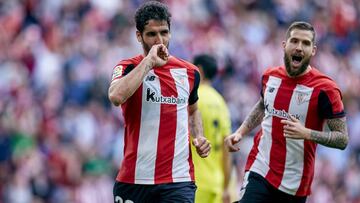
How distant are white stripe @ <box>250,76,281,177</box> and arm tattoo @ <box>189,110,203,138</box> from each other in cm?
76

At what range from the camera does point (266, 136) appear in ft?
37.1

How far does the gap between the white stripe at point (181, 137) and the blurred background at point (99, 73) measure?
8408 millimetres

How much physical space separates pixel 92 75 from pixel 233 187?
25.5ft

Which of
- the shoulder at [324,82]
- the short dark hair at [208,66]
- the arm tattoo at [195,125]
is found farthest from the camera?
the short dark hair at [208,66]

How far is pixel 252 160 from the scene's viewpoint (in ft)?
37.6

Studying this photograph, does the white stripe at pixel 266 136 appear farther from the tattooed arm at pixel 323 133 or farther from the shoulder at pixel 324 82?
the tattooed arm at pixel 323 133

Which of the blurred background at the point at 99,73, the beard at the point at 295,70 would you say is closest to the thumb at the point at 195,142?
the beard at the point at 295,70

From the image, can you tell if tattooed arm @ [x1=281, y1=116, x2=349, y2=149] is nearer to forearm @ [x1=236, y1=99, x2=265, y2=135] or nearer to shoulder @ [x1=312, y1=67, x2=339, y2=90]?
shoulder @ [x1=312, y1=67, x2=339, y2=90]

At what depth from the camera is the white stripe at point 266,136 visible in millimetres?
11266

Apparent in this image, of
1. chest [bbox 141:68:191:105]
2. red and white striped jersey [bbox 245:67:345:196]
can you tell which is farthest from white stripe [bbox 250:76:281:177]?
chest [bbox 141:68:191:105]

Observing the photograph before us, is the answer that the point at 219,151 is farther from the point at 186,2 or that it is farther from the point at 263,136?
the point at 186,2

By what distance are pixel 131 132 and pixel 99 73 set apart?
10.9 m

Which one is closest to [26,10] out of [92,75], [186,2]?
[92,75]

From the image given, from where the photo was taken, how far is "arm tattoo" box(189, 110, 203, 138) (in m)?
10.7
